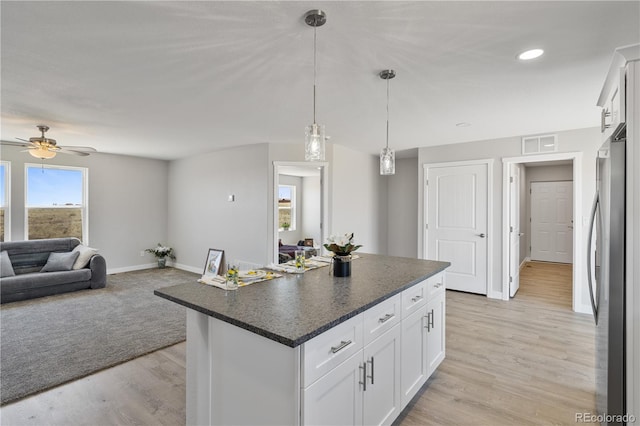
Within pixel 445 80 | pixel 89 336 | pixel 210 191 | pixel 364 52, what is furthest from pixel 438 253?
pixel 89 336

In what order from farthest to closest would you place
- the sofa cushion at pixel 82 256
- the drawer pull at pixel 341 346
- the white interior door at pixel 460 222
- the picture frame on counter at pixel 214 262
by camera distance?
the picture frame on counter at pixel 214 262 → the sofa cushion at pixel 82 256 → the white interior door at pixel 460 222 → the drawer pull at pixel 341 346

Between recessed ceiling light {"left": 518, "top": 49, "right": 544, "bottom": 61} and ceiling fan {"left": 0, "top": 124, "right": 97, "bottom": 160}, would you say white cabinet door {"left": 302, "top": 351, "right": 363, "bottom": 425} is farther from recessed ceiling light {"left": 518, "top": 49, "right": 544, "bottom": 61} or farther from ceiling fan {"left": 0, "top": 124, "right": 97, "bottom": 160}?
ceiling fan {"left": 0, "top": 124, "right": 97, "bottom": 160}

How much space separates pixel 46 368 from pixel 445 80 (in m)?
4.20

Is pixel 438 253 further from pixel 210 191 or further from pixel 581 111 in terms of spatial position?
pixel 210 191

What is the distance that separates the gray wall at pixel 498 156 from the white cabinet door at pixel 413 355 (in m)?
3.08

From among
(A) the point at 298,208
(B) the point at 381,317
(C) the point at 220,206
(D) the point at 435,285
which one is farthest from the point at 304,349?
(A) the point at 298,208

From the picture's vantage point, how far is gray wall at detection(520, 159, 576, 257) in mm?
7148

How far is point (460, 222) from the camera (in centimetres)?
498

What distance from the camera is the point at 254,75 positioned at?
252cm

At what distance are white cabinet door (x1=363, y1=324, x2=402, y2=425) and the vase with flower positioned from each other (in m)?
0.54

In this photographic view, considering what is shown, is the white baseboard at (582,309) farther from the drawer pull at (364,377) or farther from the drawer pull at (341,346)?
the drawer pull at (341,346)

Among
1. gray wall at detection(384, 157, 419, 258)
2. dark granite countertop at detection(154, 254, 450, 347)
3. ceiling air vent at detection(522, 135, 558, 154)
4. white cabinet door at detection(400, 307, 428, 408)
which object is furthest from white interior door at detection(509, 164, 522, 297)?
white cabinet door at detection(400, 307, 428, 408)

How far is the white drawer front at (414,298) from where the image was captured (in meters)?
2.02

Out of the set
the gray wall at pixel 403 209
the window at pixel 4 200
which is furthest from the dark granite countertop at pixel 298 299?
the window at pixel 4 200
